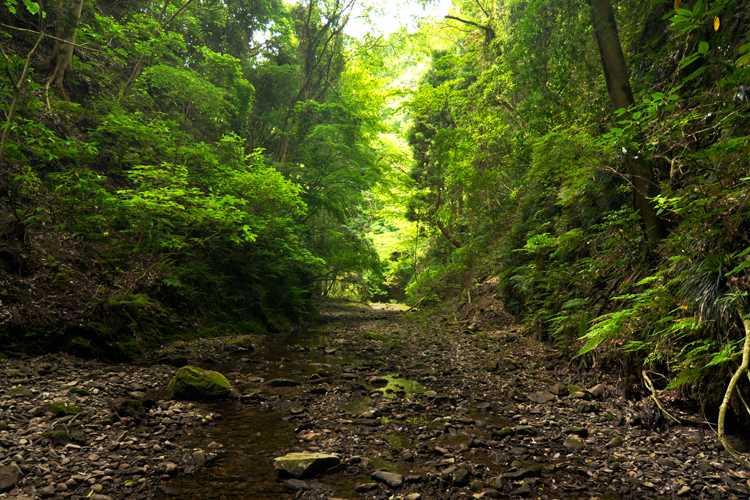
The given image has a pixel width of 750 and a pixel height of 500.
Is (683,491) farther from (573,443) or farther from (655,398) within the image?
(655,398)

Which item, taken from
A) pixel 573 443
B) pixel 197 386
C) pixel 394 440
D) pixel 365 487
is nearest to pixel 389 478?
pixel 365 487

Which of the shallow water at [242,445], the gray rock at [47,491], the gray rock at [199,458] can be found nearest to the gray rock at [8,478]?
the gray rock at [47,491]

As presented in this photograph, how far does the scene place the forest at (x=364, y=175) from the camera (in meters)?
3.78

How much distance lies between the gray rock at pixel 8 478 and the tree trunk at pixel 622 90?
23.5 feet

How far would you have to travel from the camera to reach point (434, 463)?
3373 millimetres

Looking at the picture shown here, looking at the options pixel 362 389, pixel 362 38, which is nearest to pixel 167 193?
pixel 362 389

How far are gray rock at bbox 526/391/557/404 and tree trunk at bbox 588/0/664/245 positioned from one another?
2.59m

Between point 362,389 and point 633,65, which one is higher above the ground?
point 633,65

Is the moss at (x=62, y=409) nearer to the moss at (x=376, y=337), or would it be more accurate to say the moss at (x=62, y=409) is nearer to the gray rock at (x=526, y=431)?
the gray rock at (x=526, y=431)

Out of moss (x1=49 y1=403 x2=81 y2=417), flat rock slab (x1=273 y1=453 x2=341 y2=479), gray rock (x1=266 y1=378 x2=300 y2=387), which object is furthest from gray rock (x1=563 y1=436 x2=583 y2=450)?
moss (x1=49 y1=403 x2=81 y2=417)

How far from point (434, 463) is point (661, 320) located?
2.78 meters

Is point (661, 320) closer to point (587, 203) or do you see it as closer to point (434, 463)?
point (434, 463)

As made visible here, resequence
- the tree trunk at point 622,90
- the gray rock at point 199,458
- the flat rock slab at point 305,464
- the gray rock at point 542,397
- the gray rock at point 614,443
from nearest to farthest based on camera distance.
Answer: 1. the flat rock slab at point 305,464
2. the gray rock at point 199,458
3. the gray rock at point 614,443
4. the tree trunk at point 622,90
5. the gray rock at point 542,397

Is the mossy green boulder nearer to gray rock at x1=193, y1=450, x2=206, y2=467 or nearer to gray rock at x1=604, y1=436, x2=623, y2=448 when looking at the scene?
gray rock at x1=193, y1=450, x2=206, y2=467
